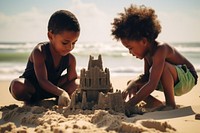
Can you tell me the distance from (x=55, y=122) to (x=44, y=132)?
354 mm

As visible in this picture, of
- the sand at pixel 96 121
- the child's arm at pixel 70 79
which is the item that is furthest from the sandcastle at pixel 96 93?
the child's arm at pixel 70 79

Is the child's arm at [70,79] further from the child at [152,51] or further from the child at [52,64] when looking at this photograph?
the child at [152,51]

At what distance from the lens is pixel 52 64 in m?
5.28

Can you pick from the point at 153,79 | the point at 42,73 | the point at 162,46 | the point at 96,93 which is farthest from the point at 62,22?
the point at 153,79

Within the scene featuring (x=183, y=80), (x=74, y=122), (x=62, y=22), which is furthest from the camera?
(x=62, y=22)

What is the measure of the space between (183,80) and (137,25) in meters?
1.02

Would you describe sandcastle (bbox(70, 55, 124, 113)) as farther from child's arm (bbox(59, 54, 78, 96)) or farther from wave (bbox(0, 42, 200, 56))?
wave (bbox(0, 42, 200, 56))

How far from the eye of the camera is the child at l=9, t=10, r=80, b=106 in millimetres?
4848

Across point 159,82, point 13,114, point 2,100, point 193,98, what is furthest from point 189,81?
point 2,100

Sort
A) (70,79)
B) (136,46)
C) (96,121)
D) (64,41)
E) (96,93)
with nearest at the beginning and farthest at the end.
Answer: (96,121) < (96,93) < (136,46) < (64,41) < (70,79)

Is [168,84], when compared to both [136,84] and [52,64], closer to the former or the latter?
[136,84]

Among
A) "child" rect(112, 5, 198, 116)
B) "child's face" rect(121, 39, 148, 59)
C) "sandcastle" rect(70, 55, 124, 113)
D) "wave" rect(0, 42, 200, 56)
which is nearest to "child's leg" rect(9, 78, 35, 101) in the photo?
"sandcastle" rect(70, 55, 124, 113)

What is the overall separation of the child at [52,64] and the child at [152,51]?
0.70 meters

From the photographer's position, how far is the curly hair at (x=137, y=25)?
182 inches
